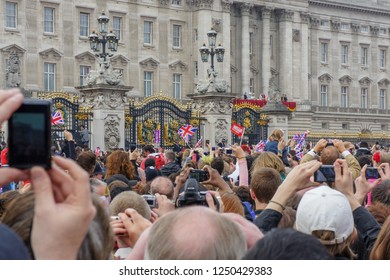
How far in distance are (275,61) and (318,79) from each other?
5.89 metres

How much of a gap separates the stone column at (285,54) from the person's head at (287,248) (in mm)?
58241

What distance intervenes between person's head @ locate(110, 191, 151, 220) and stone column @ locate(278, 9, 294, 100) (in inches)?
2194

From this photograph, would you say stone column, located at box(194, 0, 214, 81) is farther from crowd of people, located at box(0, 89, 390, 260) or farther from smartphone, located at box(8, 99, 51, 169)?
smartphone, located at box(8, 99, 51, 169)

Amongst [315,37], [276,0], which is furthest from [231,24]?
[315,37]

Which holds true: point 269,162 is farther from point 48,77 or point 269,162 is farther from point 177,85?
point 177,85

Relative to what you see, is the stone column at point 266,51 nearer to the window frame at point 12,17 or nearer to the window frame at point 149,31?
the window frame at point 149,31

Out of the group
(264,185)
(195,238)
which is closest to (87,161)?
(264,185)

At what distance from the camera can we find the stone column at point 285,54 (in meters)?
61.0

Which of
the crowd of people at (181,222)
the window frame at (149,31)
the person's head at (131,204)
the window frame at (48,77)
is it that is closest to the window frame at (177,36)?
the window frame at (149,31)

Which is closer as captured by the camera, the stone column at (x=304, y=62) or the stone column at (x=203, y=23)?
the stone column at (x=203, y=23)

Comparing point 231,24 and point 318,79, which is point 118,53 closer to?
point 231,24

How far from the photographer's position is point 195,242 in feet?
10.6

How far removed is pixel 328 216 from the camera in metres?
4.75

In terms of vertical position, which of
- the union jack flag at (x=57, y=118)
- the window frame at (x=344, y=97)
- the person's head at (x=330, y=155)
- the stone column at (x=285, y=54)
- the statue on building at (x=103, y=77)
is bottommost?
the person's head at (x=330, y=155)
